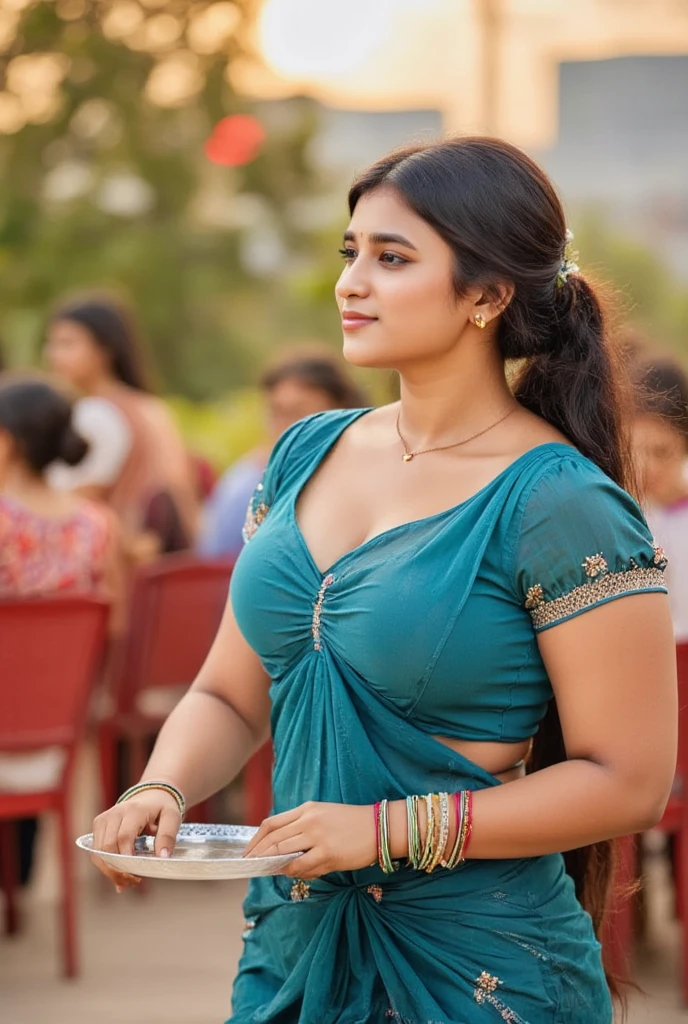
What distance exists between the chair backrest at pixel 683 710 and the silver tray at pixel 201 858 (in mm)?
1409

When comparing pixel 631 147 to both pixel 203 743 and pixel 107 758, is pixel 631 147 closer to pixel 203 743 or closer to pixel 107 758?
pixel 107 758

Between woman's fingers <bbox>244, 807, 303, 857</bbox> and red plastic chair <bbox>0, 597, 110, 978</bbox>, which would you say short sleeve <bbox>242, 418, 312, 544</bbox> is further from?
red plastic chair <bbox>0, 597, 110, 978</bbox>

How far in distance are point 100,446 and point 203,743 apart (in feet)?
13.0

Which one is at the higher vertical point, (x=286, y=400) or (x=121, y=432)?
(x=121, y=432)

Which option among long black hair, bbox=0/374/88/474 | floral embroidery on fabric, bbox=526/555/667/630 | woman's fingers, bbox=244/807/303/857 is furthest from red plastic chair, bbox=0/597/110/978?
floral embroidery on fabric, bbox=526/555/667/630

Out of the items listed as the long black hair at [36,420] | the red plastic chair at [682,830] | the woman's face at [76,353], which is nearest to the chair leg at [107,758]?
the long black hair at [36,420]

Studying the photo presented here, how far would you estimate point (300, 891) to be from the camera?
6.61 feet

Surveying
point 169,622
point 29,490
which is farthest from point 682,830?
point 29,490

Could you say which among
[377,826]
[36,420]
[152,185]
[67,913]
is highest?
[152,185]

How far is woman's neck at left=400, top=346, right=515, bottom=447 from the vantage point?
2012mm

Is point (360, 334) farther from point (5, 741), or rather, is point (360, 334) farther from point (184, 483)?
point (184, 483)

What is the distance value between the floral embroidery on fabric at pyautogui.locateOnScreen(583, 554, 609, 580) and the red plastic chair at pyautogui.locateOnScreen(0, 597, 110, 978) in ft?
8.00

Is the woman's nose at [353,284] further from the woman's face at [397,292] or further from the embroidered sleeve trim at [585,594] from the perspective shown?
the embroidered sleeve trim at [585,594]

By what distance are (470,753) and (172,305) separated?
836 cm
